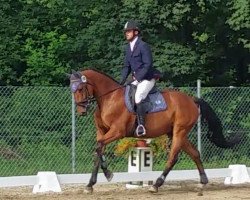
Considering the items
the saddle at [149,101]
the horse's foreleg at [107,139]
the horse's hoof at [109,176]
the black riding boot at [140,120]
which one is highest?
the saddle at [149,101]

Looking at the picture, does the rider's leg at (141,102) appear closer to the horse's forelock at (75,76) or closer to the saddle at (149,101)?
the saddle at (149,101)

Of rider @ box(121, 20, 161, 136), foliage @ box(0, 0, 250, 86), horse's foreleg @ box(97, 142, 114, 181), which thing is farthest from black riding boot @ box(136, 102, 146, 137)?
foliage @ box(0, 0, 250, 86)

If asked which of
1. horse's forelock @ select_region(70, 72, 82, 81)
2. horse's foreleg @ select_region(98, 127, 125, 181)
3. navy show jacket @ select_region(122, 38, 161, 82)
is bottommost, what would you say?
horse's foreleg @ select_region(98, 127, 125, 181)

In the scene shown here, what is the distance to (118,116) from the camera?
1276 centimetres

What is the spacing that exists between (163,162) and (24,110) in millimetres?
3477

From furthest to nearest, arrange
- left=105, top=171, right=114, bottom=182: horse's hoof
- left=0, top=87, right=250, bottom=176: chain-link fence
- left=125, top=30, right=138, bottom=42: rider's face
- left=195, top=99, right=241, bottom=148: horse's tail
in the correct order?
left=0, top=87, right=250, bottom=176: chain-link fence → left=195, top=99, right=241, bottom=148: horse's tail → left=125, top=30, right=138, bottom=42: rider's face → left=105, top=171, right=114, bottom=182: horse's hoof

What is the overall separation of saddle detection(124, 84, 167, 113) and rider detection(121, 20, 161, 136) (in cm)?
8

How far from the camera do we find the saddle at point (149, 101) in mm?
12867

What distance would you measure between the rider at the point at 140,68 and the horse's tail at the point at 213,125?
1463 millimetres

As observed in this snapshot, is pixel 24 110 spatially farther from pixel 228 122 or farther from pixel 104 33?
pixel 104 33

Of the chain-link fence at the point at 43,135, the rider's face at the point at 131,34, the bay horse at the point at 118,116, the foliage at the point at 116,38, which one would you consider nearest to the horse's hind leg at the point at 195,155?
the bay horse at the point at 118,116

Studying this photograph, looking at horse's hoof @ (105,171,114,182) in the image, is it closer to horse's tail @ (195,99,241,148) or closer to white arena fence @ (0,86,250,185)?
horse's tail @ (195,99,241,148)

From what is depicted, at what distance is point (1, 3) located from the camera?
24891 millimetres

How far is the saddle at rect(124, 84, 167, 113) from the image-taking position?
1287 centimetres
